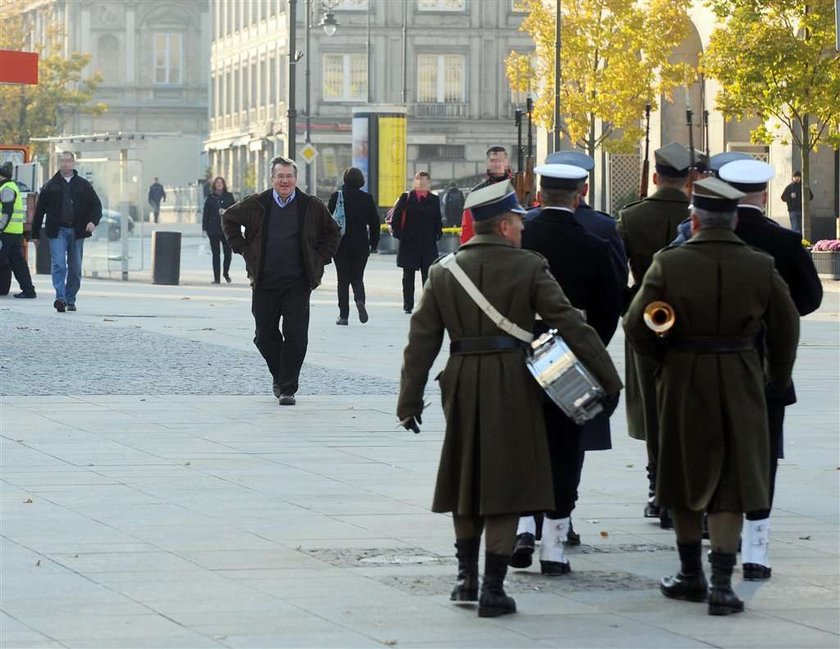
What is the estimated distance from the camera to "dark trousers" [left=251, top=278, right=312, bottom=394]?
1430 centimetres

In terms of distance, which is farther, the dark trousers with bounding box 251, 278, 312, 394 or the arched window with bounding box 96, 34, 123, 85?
the arched window with bounding box 96, 34, 123, 85

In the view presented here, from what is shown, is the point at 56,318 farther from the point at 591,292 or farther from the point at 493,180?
the point at 591,292

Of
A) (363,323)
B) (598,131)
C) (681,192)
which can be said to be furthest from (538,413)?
(598,131)

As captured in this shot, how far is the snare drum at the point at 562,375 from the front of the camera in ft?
23.9

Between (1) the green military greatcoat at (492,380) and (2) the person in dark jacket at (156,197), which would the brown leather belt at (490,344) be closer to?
(1) the green military greatcoat at (492,380)

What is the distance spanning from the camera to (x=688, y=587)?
7477 mm

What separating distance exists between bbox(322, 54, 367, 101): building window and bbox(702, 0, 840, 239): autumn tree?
155 ft

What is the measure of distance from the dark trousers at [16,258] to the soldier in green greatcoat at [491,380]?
20011 mm

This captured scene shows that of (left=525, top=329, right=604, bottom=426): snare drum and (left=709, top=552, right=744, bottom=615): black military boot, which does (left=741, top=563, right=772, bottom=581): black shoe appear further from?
(left=525, top=329, right=604, bottom=426): snare drum

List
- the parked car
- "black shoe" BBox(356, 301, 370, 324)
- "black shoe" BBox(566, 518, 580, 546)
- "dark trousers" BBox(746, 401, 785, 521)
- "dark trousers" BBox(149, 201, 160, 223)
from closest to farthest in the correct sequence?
"dark trousers" BBox(746, 401, 785, 521)
"black shoe" BBox(566, 518, 580, 546)
"black shoe" BBox(356, 301, 370, 324)
the parked car
"dark trousers" BBox(149, 201, 160, 223)

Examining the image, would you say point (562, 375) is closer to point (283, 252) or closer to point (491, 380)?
point (491, 380)

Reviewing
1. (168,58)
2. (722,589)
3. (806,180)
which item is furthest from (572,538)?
(168,58)

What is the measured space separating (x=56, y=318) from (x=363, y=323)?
3430 millimetres

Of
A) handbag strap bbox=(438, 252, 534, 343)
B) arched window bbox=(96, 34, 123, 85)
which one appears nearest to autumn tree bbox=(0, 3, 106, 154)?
arched window bbox=(96, 34, 123, 85)
